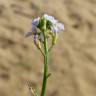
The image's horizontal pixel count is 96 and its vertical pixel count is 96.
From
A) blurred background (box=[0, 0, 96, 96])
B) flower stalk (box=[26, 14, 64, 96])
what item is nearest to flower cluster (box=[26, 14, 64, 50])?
flower stalk (box=[26, 14, 64, 96])

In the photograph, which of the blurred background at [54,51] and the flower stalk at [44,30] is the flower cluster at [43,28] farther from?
the blurred background at [54,51]

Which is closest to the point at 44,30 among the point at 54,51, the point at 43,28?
the point at 43,28

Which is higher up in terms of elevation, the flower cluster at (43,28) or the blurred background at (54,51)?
the flower cluster at (43,28)

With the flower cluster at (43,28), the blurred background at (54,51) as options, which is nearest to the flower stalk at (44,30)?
the flower cluster at (43,28)

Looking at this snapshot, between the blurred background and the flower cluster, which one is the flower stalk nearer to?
the flower cluster

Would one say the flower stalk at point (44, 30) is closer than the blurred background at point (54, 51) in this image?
Yes

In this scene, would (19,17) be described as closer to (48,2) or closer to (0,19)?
(0,19)

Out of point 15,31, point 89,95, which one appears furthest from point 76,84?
point 15,31

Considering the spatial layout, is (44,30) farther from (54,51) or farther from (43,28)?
(54,51)

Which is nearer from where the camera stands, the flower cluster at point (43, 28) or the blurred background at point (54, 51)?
the flower cluster at point (43, 28)
